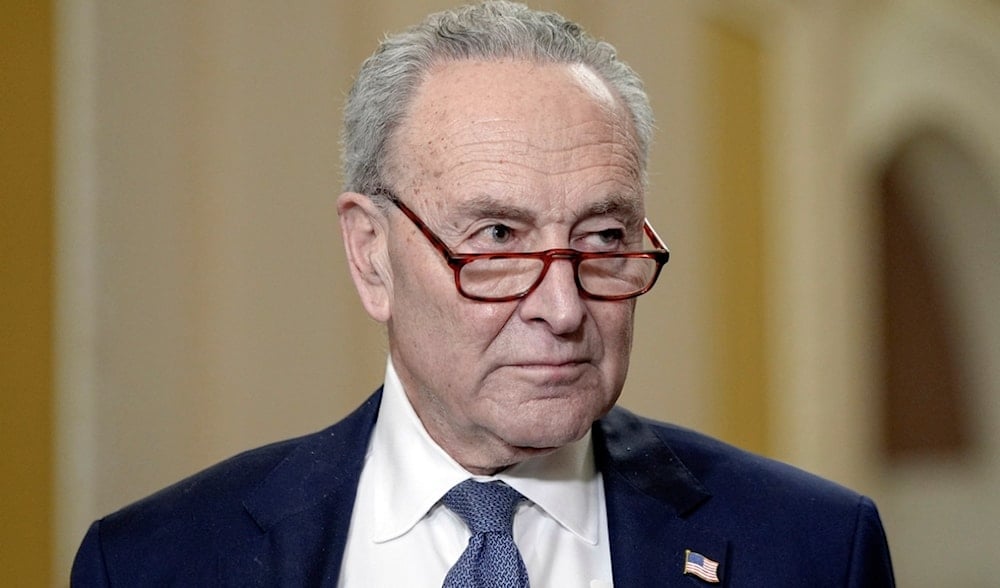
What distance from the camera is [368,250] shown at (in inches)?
93.4

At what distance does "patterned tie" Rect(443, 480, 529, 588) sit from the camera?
215 cm

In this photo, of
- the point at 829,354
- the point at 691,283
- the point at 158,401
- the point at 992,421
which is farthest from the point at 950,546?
the point at 158,401

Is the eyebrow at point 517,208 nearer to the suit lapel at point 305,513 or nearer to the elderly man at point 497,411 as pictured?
the elderly man at point 497,411

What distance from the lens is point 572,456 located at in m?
2.32

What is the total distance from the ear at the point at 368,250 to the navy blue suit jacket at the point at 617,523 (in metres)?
0.24

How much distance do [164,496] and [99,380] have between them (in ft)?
5.86

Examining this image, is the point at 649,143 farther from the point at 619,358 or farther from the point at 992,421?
the point at 992,421

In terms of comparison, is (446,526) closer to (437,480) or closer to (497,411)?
(437,480)

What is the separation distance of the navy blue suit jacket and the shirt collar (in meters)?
0.04

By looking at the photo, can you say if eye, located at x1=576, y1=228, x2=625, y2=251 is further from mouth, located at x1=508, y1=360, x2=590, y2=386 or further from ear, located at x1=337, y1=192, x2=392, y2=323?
ear, located at x1=337, y1=192, x2=392, y2=323

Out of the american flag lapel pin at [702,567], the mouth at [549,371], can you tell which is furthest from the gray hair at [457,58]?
the american flag lapel pin at [702,567]

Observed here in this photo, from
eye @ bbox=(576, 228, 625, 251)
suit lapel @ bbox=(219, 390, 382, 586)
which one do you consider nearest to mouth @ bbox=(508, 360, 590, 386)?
eye @ bbox=(576, 228, 625, 251)

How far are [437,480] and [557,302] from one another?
0.38 m

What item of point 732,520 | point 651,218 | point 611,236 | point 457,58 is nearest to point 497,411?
point 611,236
